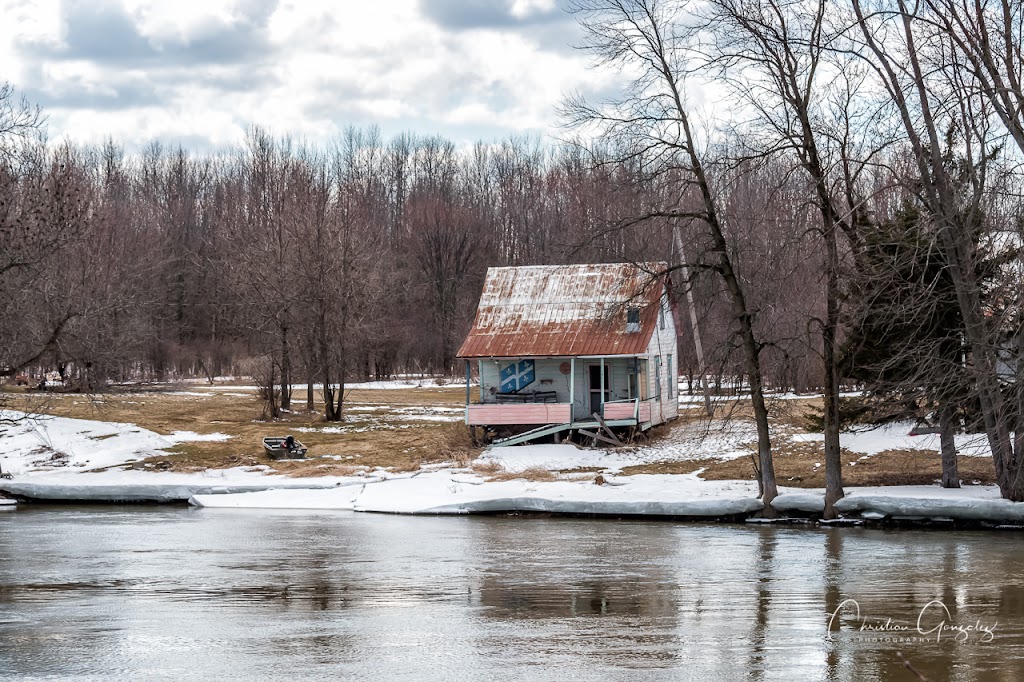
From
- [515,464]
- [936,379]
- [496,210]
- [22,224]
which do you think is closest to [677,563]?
[936,379]

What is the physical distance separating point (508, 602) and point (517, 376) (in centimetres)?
2089

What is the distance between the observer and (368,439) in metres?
35.8

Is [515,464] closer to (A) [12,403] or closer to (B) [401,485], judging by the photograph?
(B) [401,485]

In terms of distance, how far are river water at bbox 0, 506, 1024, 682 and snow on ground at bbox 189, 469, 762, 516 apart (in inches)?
38.1

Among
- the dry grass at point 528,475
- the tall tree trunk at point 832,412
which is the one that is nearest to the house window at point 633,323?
the dry grass at point 528,475

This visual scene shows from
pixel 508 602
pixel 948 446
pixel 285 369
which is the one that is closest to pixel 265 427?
pixel 285 369

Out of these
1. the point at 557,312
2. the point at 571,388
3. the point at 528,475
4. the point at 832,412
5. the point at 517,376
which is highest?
the point at 557,312

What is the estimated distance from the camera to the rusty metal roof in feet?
111

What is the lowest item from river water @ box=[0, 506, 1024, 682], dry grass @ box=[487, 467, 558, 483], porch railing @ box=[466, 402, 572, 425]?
river water @ box=[0, 506, 1024, 682]

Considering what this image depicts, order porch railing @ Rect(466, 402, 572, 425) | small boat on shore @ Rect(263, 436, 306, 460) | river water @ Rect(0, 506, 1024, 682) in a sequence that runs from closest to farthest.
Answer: river water @ Rect(0, 506, 1024, 682) → small boat on shore @ Rect(263, 436, 306, 460) → porch railing @ Rect(466, 402, 572, 425)

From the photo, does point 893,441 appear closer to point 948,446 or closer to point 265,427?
point 948,446

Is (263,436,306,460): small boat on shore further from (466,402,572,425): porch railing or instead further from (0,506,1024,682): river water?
(0,506,1024,682): river water

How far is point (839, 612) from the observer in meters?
13.3

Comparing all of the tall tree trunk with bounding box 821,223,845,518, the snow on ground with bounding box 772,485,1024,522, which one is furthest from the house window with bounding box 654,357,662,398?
the tall tree trunk with bounding box 821,223,845,518
